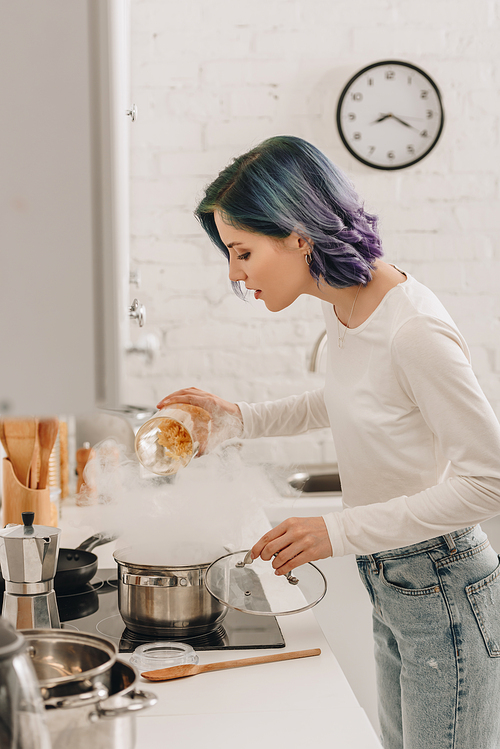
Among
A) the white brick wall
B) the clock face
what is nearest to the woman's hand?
the white brick wall

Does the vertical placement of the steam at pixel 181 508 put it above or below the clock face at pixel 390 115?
below

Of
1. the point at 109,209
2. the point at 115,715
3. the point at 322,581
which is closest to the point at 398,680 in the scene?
the point at 322,581

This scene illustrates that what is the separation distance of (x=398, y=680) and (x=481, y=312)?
60.3 inches

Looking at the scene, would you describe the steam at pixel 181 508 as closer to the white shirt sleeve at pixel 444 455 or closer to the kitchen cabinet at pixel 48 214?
the white shirt sleeve at pixel 444 455

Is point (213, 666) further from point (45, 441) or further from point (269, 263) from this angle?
point (45, 441)

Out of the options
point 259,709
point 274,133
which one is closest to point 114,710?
point 259,709

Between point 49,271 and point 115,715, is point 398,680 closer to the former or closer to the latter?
point 115,715

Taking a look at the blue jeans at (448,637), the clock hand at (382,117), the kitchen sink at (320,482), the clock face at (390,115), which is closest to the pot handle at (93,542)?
the blue jeans at (448,637)

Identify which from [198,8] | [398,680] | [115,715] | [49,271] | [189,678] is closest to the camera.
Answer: [49,271]

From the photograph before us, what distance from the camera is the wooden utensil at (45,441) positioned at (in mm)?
1663

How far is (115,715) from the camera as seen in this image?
1.76 feet

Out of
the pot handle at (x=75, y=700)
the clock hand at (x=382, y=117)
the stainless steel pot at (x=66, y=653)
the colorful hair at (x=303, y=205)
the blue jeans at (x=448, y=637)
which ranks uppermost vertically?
the clock hand at (x=382, y=117)

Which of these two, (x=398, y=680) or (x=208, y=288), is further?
(x=208, y=288)

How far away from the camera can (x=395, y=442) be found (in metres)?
1.16
